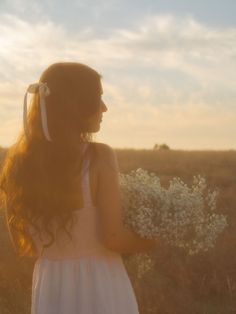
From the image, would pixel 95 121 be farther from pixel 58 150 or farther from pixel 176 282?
pixel 176 282

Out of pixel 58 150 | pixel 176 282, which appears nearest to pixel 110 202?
pixel 58 150

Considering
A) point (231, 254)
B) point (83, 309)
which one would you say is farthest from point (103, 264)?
point (231, 254)

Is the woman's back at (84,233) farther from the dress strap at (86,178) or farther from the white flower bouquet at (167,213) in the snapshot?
the white flower bouquet at (167,213)

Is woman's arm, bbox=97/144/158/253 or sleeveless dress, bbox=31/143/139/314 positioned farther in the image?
sleeveless dress, bbox=31/143/139/314

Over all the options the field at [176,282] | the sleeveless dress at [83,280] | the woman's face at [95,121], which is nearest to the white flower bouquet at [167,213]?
the sleeveless dress at [83,280]

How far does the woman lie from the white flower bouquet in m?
0.09

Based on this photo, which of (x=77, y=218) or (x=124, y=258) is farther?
(x=124, y=258)

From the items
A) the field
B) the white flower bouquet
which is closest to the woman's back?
the white flower bouquet

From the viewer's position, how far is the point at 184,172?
21203mm

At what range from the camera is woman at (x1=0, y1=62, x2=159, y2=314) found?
3.18 metres

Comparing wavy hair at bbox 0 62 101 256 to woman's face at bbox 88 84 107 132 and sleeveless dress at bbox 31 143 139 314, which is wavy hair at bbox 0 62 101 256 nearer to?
woman's face at bbox 88 84 107 132

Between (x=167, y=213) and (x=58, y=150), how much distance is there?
0.68 m

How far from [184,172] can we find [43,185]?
59.5 feet

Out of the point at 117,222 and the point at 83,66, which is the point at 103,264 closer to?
the point at 117,222
